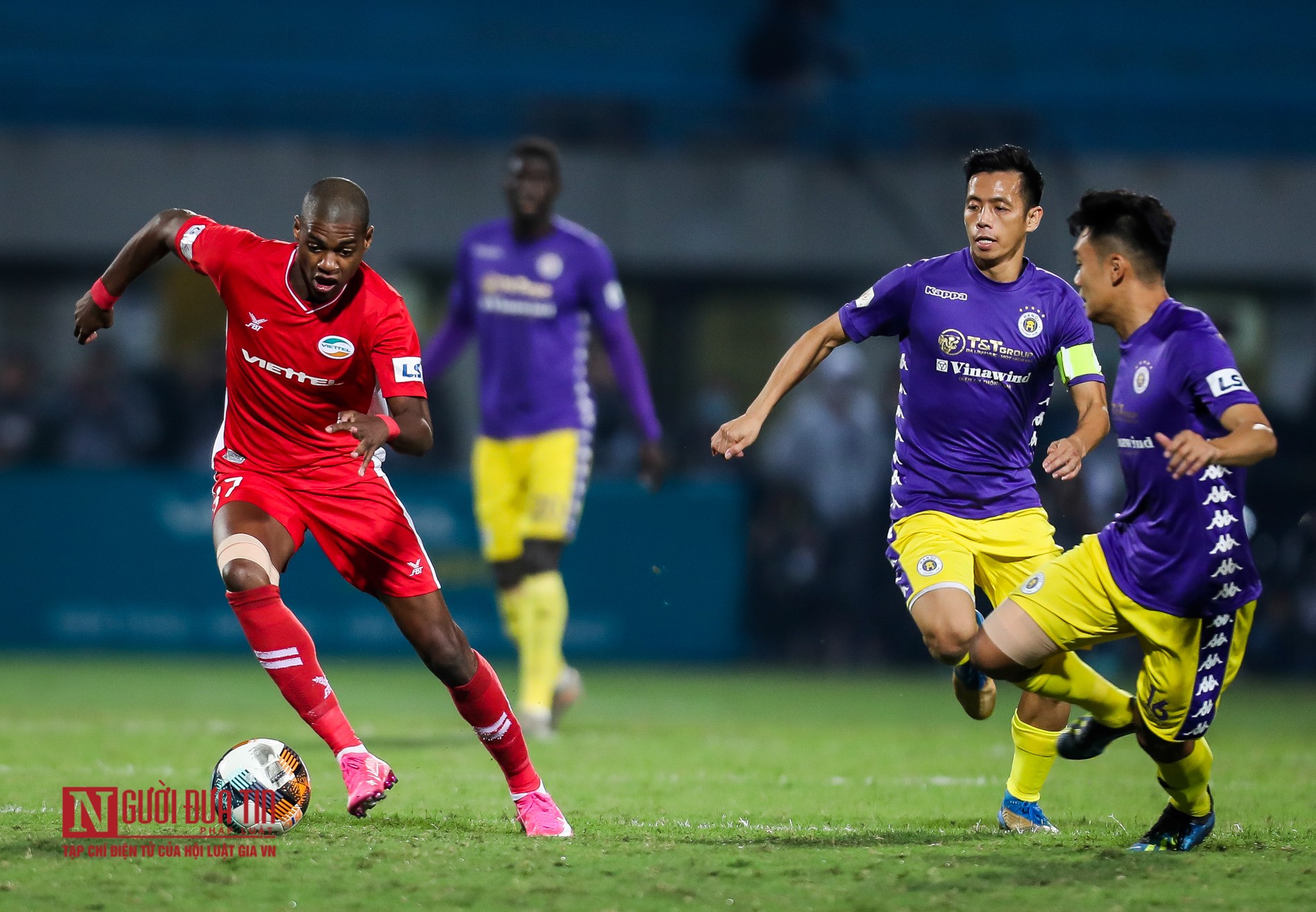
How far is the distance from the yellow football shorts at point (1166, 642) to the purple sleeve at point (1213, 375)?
0.64 meters

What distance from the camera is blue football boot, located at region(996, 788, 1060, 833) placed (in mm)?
5648

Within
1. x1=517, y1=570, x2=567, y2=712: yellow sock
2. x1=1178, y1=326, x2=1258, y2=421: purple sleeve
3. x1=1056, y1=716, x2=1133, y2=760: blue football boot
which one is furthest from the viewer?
x1=517, y1=570, x2=567, y2=712: yellow sock

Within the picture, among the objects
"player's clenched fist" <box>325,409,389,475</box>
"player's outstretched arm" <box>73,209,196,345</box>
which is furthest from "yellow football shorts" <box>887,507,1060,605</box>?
"player's outstretched arm" <box>73,209,196,345</box>

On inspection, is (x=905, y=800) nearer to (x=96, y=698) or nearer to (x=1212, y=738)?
(x=1212, y=738)

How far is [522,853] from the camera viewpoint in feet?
15.9

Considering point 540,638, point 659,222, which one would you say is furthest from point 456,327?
point 659,222

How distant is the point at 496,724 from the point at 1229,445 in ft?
8.13

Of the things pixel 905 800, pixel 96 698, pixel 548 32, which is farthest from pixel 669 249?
pixel 905 800

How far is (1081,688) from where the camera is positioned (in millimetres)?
5402

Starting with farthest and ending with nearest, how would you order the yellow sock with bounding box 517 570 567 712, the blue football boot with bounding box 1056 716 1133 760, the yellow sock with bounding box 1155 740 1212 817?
the yellow sock with bounding box 517 570 567 712 < the blue football boot with bounding box 1056 716 1133 760 < the yellow sock with bounding box 1155 740 1212 817

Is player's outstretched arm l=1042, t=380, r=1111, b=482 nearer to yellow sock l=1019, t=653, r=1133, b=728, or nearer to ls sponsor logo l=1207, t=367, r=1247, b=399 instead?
ls sponsor logo l=1207, t=367, r=1247, b=399

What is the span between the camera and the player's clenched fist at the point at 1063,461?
5.15m

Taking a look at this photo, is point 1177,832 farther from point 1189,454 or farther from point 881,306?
point 881,306

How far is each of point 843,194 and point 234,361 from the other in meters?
12.0
